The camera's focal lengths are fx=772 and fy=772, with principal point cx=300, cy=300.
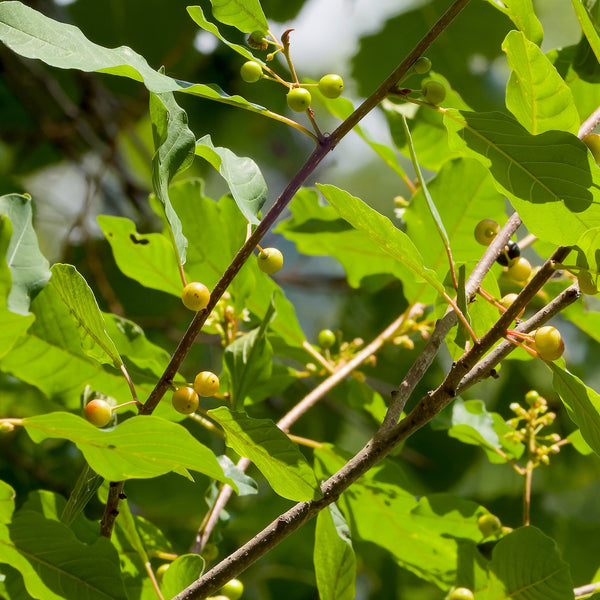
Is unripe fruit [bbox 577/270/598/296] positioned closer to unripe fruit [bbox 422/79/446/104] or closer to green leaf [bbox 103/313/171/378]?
unripe fruit [bbox 422/79/446/104]

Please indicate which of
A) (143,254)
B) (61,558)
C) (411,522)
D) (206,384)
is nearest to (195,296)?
(206,384)

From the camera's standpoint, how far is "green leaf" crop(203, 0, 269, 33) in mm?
832

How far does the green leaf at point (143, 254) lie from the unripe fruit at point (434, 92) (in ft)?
1.59

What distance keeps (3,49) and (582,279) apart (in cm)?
204

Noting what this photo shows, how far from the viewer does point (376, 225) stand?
76 centimetres

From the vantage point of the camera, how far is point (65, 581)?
791 millimetres

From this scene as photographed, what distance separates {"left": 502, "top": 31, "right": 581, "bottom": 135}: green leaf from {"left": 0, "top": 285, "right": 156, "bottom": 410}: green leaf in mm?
567

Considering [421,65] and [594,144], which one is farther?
[594,144]

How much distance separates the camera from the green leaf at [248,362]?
1003 mm

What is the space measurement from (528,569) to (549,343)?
320mm

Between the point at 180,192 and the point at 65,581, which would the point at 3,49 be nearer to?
the point at 180,192

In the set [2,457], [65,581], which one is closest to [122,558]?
[65,581]

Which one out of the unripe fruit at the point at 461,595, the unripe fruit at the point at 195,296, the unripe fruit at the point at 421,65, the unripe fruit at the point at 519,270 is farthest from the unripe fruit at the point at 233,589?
the unripe fruit at the point at 421,65

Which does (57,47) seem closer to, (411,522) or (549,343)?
(549,343)
